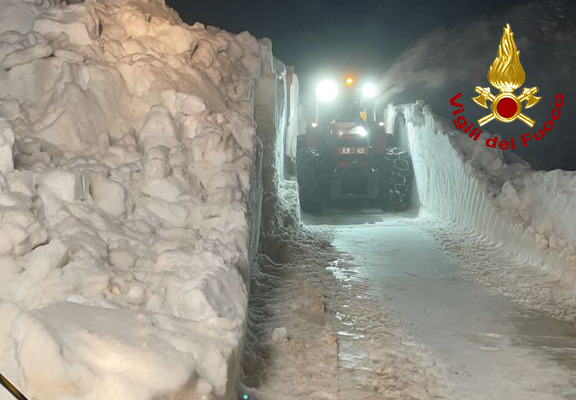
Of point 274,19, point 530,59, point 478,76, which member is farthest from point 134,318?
point 274,19

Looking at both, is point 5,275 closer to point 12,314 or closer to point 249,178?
point 12,314

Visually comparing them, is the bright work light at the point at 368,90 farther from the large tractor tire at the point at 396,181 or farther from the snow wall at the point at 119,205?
the snow wall at the point at 119,205

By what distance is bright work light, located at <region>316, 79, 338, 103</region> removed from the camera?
1382 centimetres

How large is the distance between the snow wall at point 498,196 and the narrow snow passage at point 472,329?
0.97 m

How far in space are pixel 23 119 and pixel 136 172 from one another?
4.20 feet

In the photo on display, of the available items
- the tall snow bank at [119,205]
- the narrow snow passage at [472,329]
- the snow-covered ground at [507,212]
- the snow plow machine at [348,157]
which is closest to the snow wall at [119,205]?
the tall snow bank at [119,205]

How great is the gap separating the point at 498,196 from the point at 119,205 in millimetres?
6368

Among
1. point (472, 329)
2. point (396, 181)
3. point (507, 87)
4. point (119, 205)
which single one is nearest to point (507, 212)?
point (472, 329)

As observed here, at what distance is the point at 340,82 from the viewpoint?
13.8 meters

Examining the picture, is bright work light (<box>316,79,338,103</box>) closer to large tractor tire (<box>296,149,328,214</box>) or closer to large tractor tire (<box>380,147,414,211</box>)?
large tractor tire (<box>296,149,328,214</box>)

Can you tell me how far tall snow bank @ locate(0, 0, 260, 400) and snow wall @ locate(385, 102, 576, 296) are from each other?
3860mm

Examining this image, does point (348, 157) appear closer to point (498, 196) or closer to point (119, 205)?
point (498, 196)

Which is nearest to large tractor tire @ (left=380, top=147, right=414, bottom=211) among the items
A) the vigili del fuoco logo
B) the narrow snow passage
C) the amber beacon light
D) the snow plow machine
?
the snow plow machine

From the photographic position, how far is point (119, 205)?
4.47 metres
